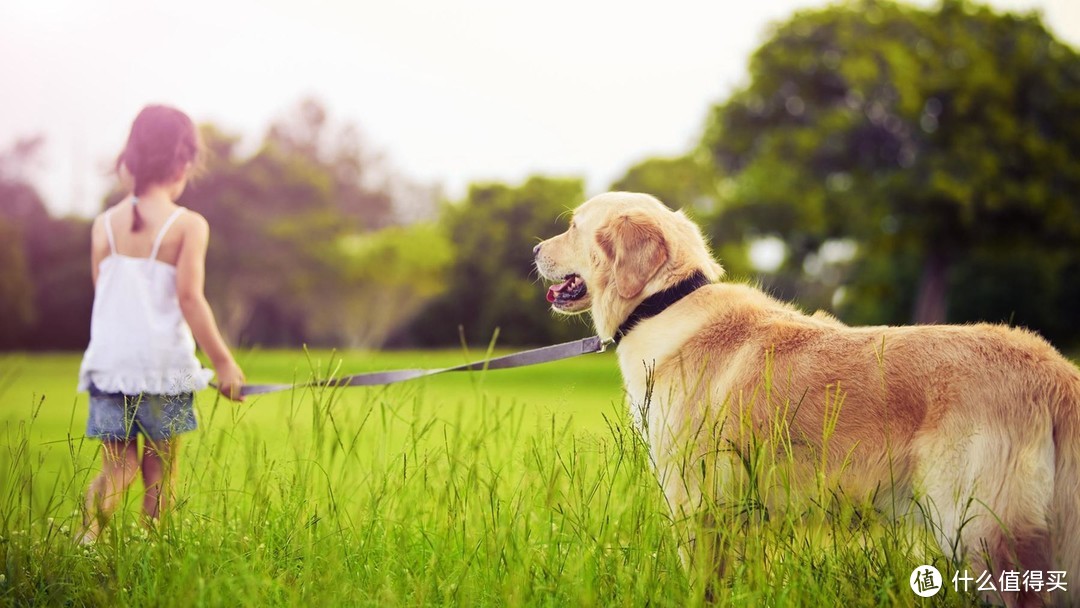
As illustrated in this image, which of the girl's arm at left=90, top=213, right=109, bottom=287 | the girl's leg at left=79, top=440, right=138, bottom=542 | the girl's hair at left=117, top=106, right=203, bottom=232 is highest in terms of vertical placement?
the girl's hair at left=117, top=106, right=203, bottom=232

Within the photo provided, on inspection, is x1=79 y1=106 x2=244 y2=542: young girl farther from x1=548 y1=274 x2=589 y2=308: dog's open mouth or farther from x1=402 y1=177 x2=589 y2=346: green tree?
x1=402 y1=177 x2=589 y2=346: green tree

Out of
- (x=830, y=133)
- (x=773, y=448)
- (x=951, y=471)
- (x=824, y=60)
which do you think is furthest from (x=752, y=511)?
(x=824, y=60)

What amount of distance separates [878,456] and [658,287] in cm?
113

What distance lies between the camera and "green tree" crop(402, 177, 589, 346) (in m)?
36.3

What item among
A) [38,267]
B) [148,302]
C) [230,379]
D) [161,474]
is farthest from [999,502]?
[38,267]

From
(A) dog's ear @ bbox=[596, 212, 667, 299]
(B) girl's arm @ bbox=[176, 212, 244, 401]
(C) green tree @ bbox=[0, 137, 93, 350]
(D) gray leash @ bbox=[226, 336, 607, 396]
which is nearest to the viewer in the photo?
(A) dog's ear @ bbox=[596, 212, 667, 299]

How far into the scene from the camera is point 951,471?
2.89 m

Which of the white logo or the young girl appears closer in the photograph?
the white logo

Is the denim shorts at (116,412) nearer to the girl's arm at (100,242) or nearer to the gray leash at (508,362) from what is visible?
the gray leash at (508,362)

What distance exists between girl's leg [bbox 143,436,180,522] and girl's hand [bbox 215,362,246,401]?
1.09 ft

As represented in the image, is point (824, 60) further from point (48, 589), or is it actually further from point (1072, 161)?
point (48, 589)

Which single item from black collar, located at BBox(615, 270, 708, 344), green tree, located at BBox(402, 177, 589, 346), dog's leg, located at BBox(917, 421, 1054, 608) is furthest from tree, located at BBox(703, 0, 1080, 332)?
dog's leg, located at BBox(917, 421, 1054, 608)

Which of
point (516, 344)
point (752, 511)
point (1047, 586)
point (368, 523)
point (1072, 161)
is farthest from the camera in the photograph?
point (516, 344)

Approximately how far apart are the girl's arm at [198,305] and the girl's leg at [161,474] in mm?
442
